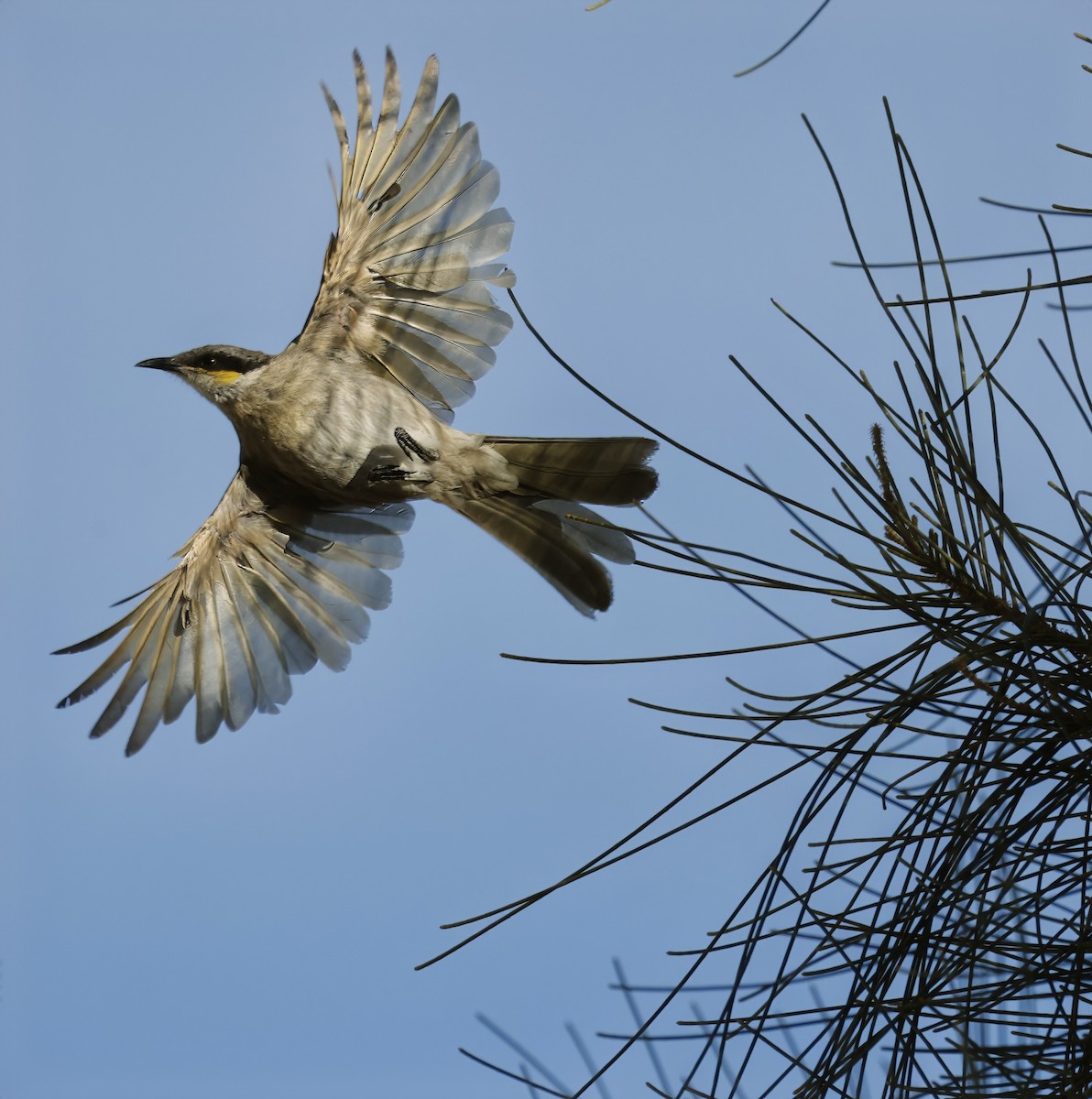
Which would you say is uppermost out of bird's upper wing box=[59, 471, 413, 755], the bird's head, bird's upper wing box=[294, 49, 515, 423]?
bird's upper wing box=[294, 49, 515, 423]

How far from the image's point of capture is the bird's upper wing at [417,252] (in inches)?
117

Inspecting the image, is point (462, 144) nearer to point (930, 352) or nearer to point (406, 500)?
point (406, 500)

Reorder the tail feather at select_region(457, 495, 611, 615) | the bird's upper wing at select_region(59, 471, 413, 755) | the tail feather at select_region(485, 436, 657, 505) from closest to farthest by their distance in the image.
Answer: the tail feather at select_region(485, 436, 657, 505), the tail feather at select_region(457, 495, 611, 615), the bird's upper wing at select_region(59, 471, 413, 755)

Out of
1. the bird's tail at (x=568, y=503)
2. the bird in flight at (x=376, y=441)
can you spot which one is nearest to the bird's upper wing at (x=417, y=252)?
the bird in flight at (x=376, y=441)

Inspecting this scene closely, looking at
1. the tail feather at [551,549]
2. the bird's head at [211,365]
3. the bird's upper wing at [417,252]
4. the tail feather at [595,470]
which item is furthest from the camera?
the bird's head at [211,365]

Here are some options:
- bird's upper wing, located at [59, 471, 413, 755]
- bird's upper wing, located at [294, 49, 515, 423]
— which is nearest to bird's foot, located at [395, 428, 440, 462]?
bird's upper wing, located at [294, 49, 515, 423]

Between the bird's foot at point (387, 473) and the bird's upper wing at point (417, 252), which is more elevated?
the bird's upper wing at point (417, 252)

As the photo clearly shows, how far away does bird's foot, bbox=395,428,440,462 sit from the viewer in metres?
2.86

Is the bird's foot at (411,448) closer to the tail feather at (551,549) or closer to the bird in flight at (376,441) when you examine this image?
the bird in flight at (376,441)

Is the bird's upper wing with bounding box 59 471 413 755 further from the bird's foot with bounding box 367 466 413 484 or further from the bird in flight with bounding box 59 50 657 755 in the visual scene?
the bird's foot with bounding box 367 466 413 484

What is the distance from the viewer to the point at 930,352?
126 centimetres

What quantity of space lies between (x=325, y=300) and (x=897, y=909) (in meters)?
2.39

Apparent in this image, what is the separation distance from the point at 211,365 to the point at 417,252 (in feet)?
2.41

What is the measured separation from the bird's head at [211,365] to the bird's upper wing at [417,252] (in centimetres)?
25
